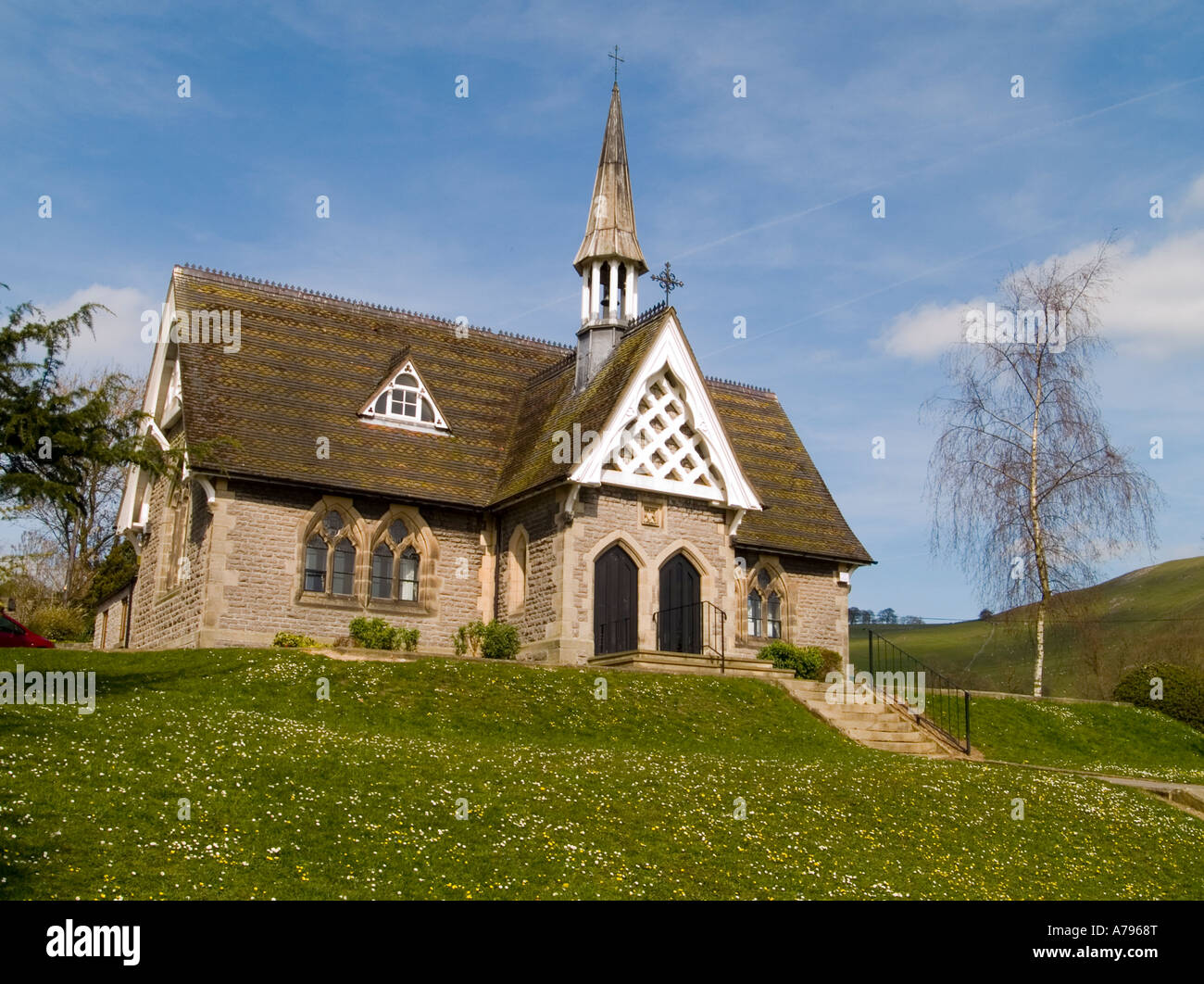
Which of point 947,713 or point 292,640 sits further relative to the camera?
point 947,713

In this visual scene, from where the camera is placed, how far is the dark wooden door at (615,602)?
97.4ft

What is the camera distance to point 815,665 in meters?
31.6

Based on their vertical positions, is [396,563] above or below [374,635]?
above

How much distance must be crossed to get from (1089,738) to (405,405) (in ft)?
60.5

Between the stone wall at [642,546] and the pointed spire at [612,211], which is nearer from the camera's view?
the stone wall at [642,546]

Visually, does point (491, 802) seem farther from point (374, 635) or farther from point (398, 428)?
Result: point (398, 428)

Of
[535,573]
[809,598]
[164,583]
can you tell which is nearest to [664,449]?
[535,573]

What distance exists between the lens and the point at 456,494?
31.9 meters

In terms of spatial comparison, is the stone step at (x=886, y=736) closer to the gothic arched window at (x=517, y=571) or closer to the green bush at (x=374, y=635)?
the gothic arched window at (x=517, y=571)

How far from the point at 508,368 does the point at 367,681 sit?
619 inches

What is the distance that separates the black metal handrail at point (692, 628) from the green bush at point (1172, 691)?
11586mm

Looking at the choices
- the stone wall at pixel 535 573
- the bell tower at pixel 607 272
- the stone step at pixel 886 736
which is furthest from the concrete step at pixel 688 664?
the bell tower at pixel 607 272

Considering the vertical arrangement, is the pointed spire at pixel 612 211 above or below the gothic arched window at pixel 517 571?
above
